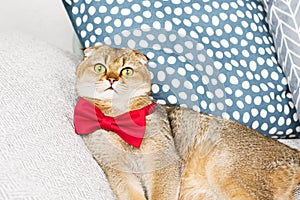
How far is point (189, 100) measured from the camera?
1386mm

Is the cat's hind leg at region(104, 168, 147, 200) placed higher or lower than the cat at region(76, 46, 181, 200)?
lower

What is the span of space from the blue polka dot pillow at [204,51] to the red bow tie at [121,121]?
22cm

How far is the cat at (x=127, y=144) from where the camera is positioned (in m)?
1.15

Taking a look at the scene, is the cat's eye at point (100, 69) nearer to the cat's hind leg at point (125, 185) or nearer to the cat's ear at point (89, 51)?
the cat's ear at point (89, 51)

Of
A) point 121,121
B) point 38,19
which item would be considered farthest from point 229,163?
point 38,19

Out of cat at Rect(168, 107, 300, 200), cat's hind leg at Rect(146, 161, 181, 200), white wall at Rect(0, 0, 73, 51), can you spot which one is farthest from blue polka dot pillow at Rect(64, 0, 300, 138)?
white wall at Rect(0, 0, 73, 51)

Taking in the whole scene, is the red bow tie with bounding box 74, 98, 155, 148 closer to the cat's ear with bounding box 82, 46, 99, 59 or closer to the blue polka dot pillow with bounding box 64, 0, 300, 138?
the cat's ear with bounding box 82, 46, 99, 59

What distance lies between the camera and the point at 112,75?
1136 millimetres

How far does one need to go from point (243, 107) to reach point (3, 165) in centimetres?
68

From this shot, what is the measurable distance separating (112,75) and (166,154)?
21cm

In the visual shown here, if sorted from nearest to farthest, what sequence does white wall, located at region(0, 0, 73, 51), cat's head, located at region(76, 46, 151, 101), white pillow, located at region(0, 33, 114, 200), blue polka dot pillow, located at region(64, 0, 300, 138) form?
1. white pillow, located at region(0, 33, 114, 200)
2. cat's head, located at region(76, 46, 151, 101)
3. blue polka dot pillow, located at region(64, 0, 300, 138)
4. white wall, located at region(0, 0, 73, 51)

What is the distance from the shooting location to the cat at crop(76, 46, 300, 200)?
3.78 ft

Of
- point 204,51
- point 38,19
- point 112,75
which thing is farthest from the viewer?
point 38,19

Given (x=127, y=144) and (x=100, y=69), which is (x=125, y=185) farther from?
(x=100, y=69)
